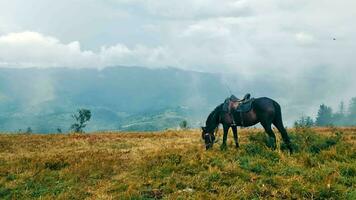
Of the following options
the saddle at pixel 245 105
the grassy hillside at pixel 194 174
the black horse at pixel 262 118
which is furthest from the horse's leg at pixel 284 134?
the saddle at pixel 245 105

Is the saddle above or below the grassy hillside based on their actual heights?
above

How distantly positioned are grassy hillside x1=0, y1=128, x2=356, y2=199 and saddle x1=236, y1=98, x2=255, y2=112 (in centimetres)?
181

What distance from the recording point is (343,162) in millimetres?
15422

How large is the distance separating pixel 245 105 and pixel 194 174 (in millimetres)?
5855

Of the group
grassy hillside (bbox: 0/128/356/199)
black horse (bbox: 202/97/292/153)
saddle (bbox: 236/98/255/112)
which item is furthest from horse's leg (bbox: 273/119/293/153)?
saddle (bbox: 236/98/255/112)

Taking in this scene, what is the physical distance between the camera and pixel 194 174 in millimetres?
15133

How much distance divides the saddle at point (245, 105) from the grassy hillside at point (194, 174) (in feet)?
5.93

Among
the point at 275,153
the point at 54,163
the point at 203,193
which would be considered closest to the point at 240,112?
the point at 275,153

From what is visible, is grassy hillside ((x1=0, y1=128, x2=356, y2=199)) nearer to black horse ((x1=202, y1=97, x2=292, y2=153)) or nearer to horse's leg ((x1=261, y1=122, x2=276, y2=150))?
horse's leg ((x1=261, y1=122, x2=276, y2=150))

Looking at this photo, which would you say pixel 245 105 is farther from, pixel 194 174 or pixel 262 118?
pixel 194 174

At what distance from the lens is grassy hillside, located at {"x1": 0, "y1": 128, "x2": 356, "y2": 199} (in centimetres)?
1316

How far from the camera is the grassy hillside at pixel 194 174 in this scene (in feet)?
43.2

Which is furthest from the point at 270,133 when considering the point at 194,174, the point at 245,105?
the point at 194,174

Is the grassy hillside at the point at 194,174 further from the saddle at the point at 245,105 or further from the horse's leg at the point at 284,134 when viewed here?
the saddle at the point at 245,105
